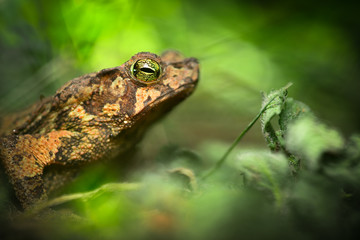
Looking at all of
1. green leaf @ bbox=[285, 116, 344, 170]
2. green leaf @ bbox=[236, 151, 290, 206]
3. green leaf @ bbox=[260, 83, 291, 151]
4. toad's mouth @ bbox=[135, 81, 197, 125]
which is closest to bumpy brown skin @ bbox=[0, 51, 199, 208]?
toad's mouth @ bbox=[135, 81, 197, 125]

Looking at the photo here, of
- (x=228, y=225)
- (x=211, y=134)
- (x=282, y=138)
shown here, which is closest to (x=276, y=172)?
(x=282, y=138)

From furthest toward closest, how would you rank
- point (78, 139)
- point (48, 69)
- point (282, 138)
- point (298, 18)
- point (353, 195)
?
point (298, 18)
point (48, 69)
point (78, 139)
point (282, 138)
point (353, 195)

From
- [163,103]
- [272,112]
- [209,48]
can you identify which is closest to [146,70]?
[163,103]

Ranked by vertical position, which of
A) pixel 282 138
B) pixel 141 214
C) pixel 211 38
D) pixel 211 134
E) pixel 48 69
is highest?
pixel 211 38

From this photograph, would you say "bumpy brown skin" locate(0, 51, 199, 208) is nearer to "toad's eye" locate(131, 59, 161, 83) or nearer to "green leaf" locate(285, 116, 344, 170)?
"toad's eye" locate(131, 59, 161, 83)

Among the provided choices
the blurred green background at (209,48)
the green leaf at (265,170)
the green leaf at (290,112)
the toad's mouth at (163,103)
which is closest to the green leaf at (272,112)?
the green leaf at (290,112)

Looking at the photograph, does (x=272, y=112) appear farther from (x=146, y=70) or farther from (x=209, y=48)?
(x=209, y=48)

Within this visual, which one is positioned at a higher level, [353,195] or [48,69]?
[48,69]

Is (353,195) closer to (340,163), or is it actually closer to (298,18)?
(340,163)
